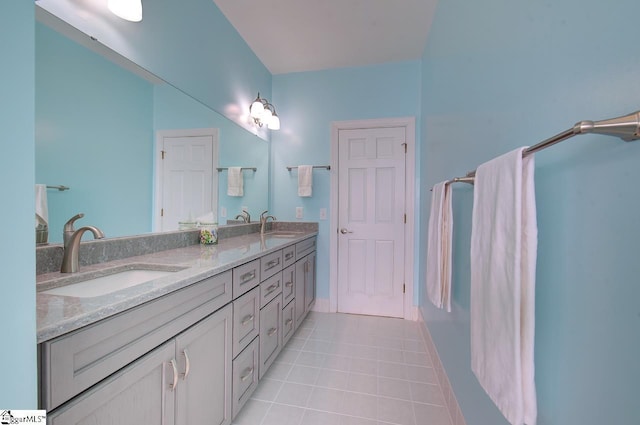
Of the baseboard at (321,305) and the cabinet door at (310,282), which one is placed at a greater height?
the cabinet door at (310,282)

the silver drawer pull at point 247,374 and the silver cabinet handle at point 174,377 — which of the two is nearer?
the silver cabinet handle at point 174,377

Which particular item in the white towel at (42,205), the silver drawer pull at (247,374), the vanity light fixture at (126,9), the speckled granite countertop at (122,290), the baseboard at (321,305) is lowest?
the baseboard at (321,305)

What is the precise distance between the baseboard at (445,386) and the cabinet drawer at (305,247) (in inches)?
49.9

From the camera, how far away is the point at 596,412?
51cm

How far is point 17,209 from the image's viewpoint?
1.72 feet

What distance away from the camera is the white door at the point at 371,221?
2760mm

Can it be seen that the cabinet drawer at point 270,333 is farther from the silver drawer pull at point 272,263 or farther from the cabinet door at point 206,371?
the cabinet door at point 206,371

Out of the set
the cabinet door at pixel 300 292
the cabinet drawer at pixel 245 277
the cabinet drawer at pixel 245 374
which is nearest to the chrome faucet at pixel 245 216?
the cabinet door at pixel 300 292

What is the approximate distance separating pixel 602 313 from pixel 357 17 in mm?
2403

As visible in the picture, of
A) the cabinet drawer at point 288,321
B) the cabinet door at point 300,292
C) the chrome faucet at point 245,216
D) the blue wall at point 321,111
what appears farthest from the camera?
the blue wall at point 321,111

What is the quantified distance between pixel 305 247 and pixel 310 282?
425 millimetres

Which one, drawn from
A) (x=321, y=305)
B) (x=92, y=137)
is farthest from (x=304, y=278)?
(x=92, y=137)

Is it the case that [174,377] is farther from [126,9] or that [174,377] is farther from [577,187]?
[126,9]

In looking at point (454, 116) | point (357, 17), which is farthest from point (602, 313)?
point (357, 17)
